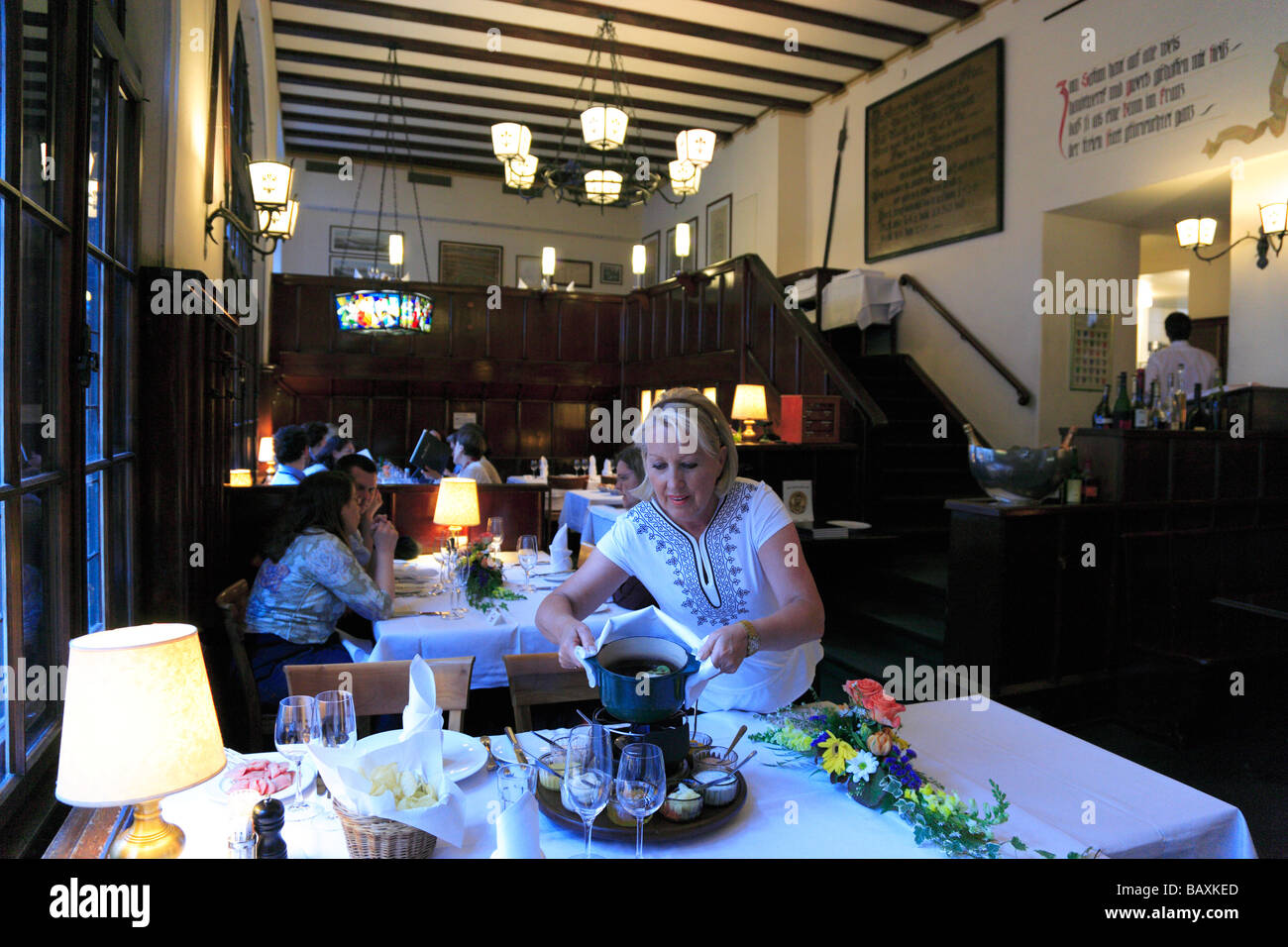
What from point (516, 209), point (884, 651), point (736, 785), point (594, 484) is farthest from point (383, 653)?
point (516, 209)

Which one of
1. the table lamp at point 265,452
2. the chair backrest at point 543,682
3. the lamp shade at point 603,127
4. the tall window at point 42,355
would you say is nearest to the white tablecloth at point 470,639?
the chair backrest at point 543,682

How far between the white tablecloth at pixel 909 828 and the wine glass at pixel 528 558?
2.14 metres

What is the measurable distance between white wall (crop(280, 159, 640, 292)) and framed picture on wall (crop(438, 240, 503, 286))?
0.34 ft

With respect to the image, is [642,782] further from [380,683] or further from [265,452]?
[265,452]

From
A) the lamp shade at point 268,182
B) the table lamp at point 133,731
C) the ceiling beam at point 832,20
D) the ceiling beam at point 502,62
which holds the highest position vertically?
the ceiling beam at point 502,62

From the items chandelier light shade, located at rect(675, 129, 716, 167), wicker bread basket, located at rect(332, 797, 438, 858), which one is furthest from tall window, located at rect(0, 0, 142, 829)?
chandelier light shade, located at rect(675, 129, 716, 167)

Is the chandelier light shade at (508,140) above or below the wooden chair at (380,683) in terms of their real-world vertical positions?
above

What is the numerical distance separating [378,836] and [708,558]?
1125 mm

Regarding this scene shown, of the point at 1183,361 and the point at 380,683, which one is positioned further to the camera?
the point at 1183,361

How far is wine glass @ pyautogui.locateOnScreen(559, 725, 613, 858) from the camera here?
1348mm

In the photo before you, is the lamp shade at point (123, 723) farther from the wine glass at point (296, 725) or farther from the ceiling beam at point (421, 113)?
the ceiling beam at point (421, 113)

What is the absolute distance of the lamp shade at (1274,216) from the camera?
559 cm

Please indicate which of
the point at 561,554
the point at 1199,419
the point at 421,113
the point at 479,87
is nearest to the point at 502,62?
the point at 479,87

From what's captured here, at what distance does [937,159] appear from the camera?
29.2 feet
